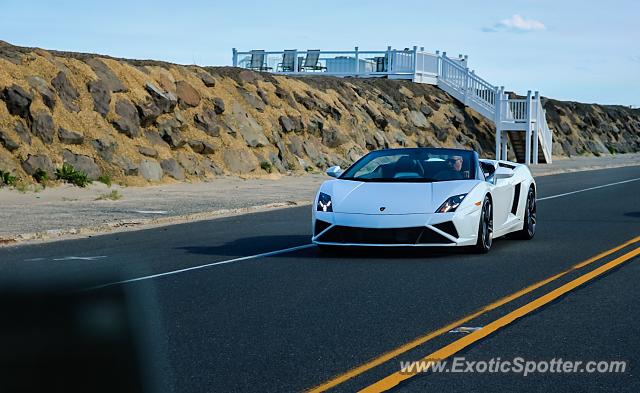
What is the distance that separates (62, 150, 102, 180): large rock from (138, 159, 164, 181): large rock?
5.91 feet

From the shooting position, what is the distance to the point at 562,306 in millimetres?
8633

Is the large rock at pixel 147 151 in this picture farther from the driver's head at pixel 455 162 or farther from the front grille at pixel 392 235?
the front grille at pixel 392 235

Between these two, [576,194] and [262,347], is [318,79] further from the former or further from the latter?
[262,347]

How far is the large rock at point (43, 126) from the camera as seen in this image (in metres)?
25.6

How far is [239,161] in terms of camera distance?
3222 centimetres

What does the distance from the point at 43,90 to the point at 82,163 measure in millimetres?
2607

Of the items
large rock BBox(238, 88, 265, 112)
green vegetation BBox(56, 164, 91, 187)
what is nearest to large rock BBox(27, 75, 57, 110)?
green vegetation BBox(56, 164, 91, 187)

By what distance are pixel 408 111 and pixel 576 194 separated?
74.3ft

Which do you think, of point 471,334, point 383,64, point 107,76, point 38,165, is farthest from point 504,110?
point 471,334

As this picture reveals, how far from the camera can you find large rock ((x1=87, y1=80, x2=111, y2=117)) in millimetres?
28402

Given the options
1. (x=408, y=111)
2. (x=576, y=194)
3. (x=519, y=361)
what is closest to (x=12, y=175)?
(x=576, y=194)

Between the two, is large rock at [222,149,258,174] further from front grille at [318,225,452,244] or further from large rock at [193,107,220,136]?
front grille at [318,225,452,244]

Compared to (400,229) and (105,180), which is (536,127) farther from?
(400,229)

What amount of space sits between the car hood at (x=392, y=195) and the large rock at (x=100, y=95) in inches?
654
